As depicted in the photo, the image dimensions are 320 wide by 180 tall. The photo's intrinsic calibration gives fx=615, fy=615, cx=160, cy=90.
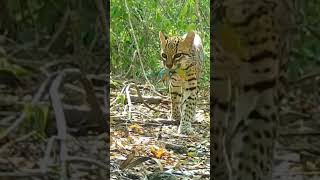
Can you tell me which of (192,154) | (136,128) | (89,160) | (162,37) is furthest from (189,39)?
(89,160)

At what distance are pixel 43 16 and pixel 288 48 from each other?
0.43m

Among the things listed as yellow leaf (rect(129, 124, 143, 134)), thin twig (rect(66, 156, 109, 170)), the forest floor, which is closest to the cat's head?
the forest floor

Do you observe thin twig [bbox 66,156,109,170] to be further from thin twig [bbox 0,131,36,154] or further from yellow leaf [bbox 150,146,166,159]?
yellow leaf [bbox 150,146,166,159]

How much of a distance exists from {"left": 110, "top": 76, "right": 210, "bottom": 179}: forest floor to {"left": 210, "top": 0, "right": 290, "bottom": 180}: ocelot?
3.11ft

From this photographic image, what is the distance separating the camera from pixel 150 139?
2.83 m

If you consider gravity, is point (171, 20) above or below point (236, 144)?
above

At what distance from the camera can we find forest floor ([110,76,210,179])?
2.21 m

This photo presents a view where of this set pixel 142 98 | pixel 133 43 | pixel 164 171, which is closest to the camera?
pixel 164 171

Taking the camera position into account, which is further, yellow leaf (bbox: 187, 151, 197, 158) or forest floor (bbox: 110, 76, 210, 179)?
yellow leaf (bbox: 187, 151, 197, 158)

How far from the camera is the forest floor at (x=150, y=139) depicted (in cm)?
221

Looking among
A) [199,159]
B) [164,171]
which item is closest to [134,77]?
[199,159]

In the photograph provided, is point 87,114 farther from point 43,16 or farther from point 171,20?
point 171,20

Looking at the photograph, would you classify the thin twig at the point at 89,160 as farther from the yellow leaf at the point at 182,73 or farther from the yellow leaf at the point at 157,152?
the yellow leaf at the point at 182,73

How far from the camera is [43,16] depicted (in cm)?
106
